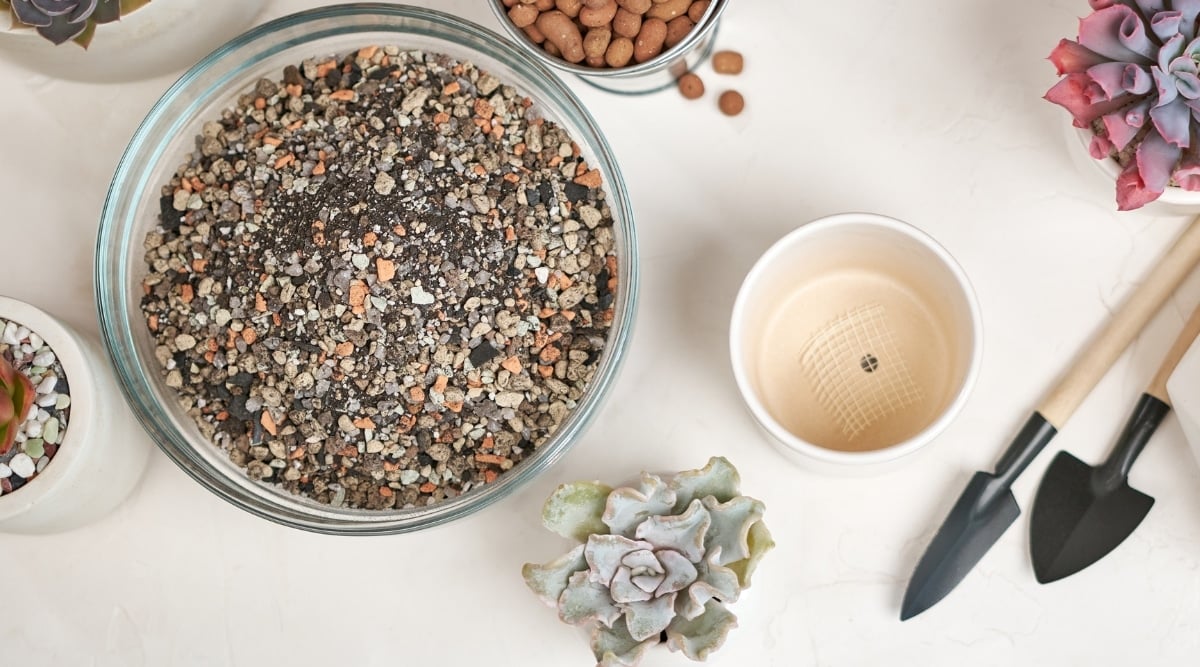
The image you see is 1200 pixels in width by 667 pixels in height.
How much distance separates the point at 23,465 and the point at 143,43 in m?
0.34

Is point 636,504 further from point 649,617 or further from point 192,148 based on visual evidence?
point 192,148

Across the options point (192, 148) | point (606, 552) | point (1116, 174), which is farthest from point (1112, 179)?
point (192, 148)

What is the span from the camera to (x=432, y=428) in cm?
78

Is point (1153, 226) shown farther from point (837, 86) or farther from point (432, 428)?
point (432, 428)

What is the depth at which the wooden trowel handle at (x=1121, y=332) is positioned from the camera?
79 centimetres

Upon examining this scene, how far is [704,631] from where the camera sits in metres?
0.70

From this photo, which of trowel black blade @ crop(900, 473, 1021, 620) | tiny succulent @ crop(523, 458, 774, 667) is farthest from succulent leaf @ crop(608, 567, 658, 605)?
trowel black blade @ crop(900, 473, 1021, 620)

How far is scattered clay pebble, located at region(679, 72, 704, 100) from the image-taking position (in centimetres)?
84

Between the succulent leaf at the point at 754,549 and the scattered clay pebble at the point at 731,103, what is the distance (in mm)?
353

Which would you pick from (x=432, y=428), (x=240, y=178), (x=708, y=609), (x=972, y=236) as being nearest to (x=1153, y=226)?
(x=972, y=236)

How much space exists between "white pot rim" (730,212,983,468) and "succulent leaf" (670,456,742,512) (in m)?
0.04

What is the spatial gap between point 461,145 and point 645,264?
7.3 inches

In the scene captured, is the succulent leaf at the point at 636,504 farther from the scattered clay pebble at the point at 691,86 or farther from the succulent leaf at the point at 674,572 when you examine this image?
the scattered clay pebble at the point at 691,86

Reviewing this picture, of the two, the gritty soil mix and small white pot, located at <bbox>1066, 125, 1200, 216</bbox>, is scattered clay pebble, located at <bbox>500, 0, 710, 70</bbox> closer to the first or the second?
the gritty soil mix
